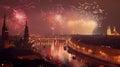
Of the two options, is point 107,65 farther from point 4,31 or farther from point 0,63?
point 4,31

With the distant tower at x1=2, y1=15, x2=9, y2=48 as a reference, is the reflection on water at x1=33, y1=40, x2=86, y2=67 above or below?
below

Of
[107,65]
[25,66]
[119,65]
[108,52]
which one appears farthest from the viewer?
[108,52]

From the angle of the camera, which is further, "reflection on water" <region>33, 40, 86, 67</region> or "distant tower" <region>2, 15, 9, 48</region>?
"distant tower" <region>2, 15, 9, 48</region>

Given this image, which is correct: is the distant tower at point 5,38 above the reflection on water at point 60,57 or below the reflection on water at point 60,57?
above

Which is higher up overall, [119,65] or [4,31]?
[4,31]

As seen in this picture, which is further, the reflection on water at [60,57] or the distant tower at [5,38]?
the distant tower at [5,38]

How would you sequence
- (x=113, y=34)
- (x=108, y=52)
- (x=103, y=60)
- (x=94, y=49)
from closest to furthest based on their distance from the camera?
(x=103, y=60), (x=108, y=52), (x=94, y=49), (x=113, y=34)

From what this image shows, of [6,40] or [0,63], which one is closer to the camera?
[0,63]

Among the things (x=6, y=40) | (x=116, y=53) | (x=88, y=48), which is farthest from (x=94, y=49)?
(x=6, y=40)

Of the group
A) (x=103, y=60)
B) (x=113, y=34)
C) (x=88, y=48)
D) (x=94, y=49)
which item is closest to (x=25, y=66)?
(x=103, y=60)

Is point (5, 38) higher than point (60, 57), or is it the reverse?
point (5, 38)
